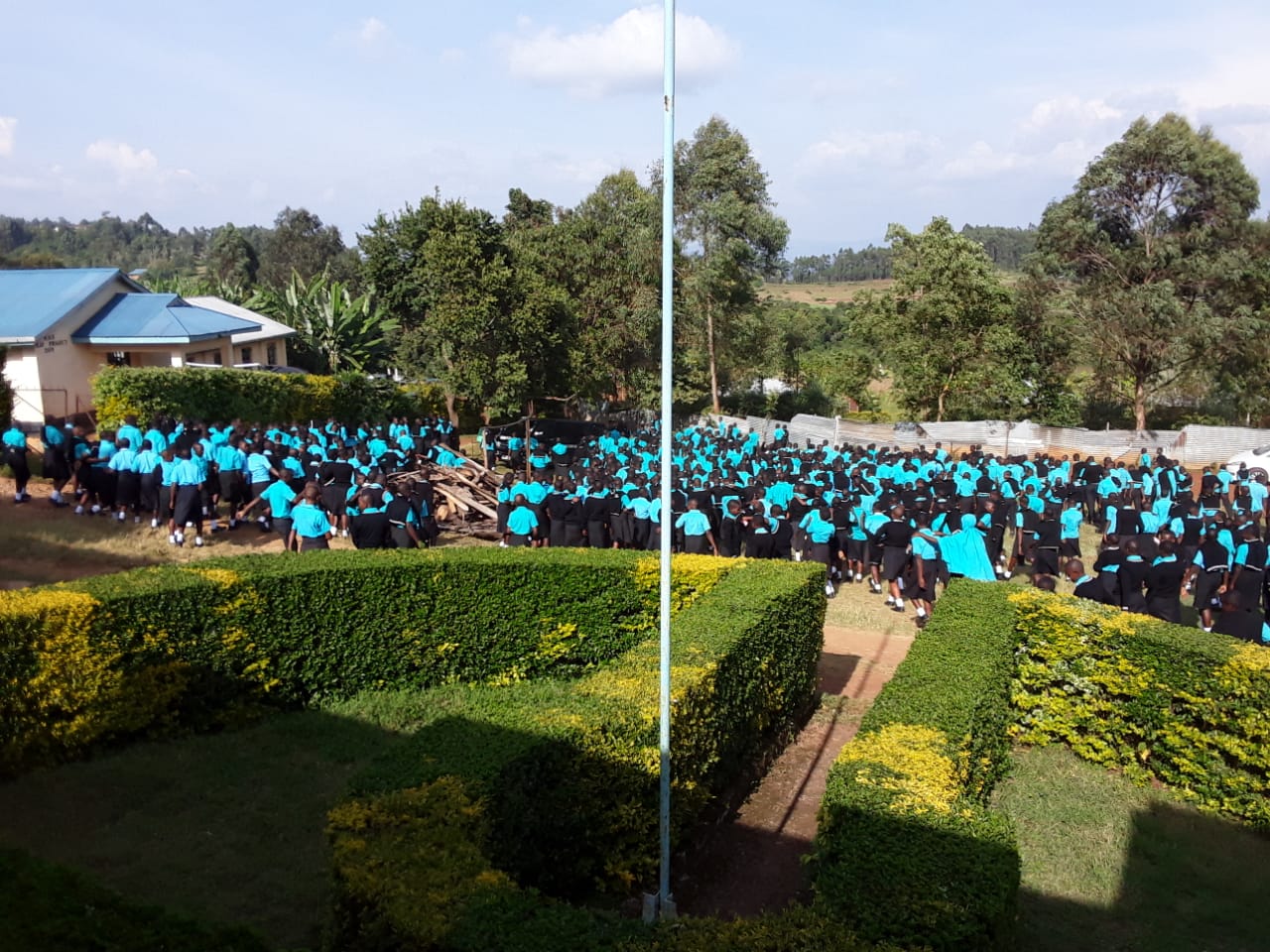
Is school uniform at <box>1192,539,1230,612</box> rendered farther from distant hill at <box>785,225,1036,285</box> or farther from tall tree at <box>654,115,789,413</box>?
distant hill at <box>785,225,1036,285</box>

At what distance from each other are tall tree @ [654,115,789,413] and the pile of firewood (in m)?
19.0

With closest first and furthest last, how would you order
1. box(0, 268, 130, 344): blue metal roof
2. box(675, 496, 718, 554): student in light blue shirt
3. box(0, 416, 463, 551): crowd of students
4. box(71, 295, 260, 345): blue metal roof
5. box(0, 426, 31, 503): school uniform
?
box(0, 416, 463, 551): crowd of students, box(675, 496, 718, 554): student in light blue shirt, box(0, 426, 31, 503): school uniform, box(0, 268, 130, 344): blue metal roof, box(71, 295, 260, 345): blue metal roof

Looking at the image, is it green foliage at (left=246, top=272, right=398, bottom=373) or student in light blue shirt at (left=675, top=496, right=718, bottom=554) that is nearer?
student in light blue shirt at (left=675, top=496, right=718, bottom=554)

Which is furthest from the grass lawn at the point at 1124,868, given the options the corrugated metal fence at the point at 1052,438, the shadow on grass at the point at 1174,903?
the corrugated metal fence at the point at 1052,438

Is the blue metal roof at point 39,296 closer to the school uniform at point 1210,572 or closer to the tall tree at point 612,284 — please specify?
the tall tree at point 612,284

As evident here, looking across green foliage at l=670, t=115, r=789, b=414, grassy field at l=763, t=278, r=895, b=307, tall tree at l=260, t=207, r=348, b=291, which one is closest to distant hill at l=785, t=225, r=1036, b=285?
grassy field at l=763, t=278, r=895, b=307

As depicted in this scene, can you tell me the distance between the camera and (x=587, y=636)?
995cm

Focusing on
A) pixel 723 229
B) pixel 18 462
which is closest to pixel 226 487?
pixel 18 462

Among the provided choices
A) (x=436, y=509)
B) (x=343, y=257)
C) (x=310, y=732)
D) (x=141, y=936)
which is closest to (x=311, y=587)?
(x=310, y=732)

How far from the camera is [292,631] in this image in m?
8.55

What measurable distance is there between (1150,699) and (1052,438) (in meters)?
24.1

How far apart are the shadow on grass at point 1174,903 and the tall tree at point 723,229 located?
2917 centimetres

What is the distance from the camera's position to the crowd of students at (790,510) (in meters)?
11.7

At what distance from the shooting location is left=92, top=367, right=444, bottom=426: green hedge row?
20922 millimetres
